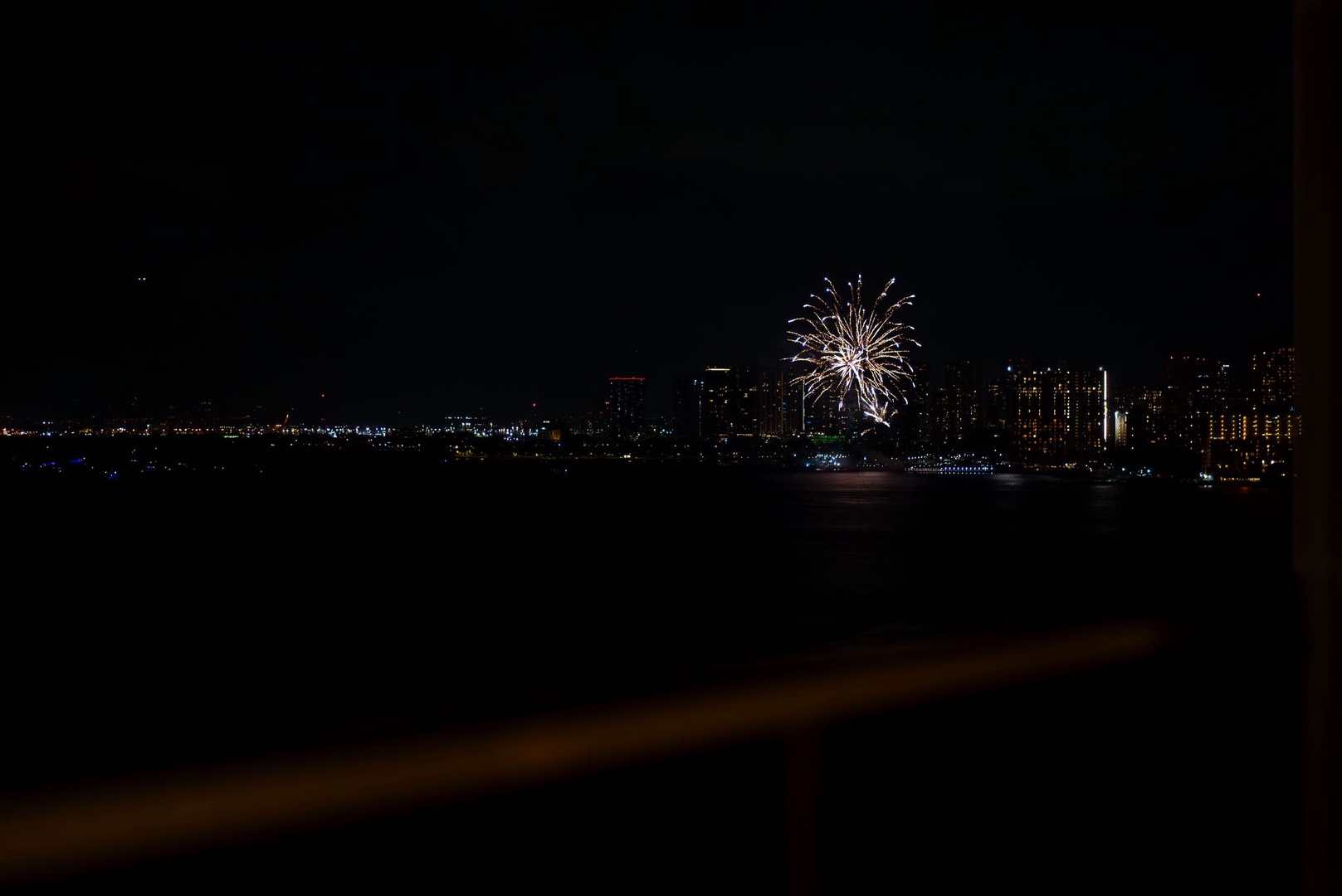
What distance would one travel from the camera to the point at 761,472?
270ft

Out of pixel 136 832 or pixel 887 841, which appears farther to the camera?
pixel 887 841

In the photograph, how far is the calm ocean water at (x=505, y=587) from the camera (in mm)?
3567

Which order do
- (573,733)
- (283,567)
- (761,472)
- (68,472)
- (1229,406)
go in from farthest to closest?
(761,472) < (68,472) < (1229,406) < (283,567) < (573,733)

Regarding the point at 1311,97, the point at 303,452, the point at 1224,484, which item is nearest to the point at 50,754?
the point at 1311,97

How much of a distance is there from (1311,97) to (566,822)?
123 cm

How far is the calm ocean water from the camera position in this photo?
11.7 ft

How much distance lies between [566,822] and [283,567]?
2599 centimetres

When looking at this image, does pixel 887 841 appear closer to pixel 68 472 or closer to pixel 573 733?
pixel 573 733

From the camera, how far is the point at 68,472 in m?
73.9

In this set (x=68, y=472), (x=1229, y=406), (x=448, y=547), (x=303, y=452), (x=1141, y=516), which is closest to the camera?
(x=448, y=547)

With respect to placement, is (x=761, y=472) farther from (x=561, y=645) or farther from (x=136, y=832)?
(x=136, y=832)

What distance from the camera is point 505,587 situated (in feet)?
71.2

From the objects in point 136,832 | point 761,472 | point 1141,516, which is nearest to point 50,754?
point 136,832

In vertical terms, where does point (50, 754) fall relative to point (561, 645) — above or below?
above
